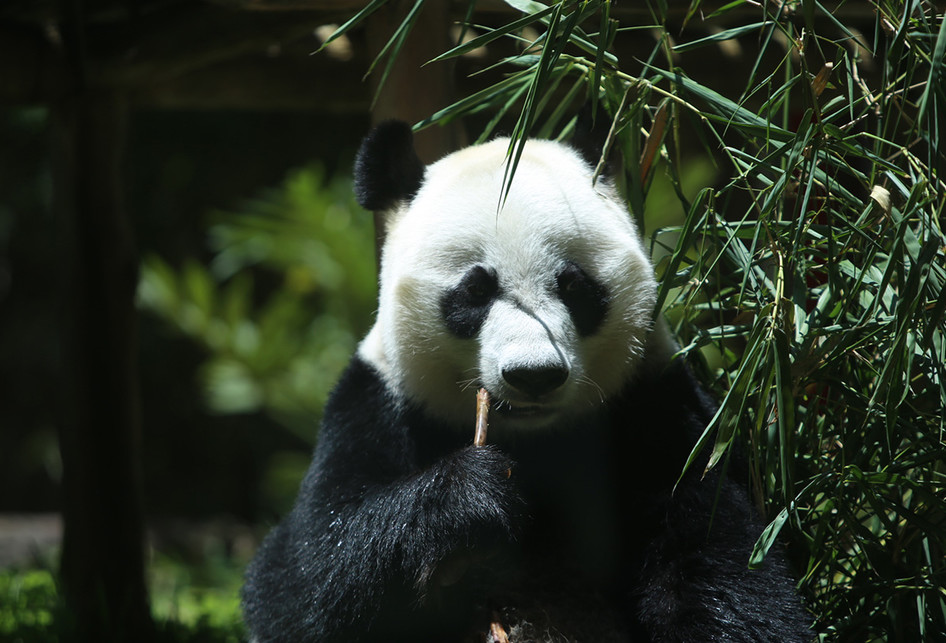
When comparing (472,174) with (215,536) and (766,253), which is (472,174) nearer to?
(766,253)

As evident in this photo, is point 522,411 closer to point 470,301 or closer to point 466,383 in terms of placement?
point 466,383

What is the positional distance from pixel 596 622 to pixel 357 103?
291cm

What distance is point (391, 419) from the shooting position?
255 centimetres

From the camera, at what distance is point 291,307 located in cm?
748

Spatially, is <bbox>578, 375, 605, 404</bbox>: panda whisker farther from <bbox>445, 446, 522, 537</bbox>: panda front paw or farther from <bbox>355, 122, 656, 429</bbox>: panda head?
<bbox>445, 446, 522, 537</bbox>: panda front paw

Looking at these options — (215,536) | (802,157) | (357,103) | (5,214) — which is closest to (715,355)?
(357,103)

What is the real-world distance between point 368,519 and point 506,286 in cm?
66

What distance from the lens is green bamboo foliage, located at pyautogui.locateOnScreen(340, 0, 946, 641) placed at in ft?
6.75

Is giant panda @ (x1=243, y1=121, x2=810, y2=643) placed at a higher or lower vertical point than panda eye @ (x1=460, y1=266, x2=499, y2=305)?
lower

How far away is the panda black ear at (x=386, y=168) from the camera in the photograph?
8.49 feet

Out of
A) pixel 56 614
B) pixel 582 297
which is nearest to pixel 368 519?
pixel 582 297

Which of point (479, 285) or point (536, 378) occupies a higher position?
point (479, 285)

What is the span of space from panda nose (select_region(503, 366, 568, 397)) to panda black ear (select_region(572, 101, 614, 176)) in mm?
740

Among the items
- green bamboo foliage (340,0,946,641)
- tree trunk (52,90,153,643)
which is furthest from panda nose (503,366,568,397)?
tree trunk (52,90,153,643)
